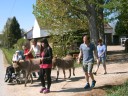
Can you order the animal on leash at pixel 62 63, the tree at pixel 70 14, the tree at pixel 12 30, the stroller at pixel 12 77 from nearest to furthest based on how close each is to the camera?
the animal on leash at pixel 62 63, the stroller at pixel 12 77, the tree at pixel 70 14, the tree at pixel 12 30

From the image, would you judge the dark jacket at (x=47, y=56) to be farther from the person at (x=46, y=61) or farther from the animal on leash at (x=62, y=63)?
the animal on leash at (x=62, y=63)

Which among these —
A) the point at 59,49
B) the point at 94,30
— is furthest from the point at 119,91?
the point at 59,49

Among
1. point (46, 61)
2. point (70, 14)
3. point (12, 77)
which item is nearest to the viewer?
point (46, 61)

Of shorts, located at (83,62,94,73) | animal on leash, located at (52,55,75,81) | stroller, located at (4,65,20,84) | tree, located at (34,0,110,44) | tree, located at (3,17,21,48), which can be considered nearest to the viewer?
shorts, located at (83,62,94,73)

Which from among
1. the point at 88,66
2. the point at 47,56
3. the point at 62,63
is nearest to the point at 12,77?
the point at 62,63

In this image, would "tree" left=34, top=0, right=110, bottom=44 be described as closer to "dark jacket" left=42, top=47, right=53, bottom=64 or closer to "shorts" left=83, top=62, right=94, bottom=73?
"shorts" left=83, top=62, right=94, bottom=73

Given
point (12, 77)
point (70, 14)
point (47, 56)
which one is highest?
point (70, 14)

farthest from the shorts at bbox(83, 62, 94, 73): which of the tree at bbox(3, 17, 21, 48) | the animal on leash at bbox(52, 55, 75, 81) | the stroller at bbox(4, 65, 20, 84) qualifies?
the tree at bbox(3, 17, 21, 48)

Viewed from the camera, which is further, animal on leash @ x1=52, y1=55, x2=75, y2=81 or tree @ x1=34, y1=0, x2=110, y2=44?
tree @ x1=34, y1=0, x2=110, y2=44

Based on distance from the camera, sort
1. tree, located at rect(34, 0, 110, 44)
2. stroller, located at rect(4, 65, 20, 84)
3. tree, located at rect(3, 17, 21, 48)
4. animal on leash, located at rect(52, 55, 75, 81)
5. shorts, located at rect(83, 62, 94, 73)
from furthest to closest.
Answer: tree, located at rect(3, 17, 21, 48), tree, located at rect(34, 0, 110, 44), stroller, located at rect(4, 65, 20, 84), animal on leash, located at rect(52, 55, 75, 81), shorts, located at rect(83, 62, 94, 73)

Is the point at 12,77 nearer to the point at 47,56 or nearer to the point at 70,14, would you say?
the point at 47,56

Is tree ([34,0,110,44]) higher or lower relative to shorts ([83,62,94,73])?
higher

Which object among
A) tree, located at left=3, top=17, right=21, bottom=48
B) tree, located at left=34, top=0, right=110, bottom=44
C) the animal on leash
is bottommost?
the animal on leash

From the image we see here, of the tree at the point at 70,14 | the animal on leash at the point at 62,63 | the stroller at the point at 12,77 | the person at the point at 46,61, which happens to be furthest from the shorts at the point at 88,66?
the tree at the point at 70,14
